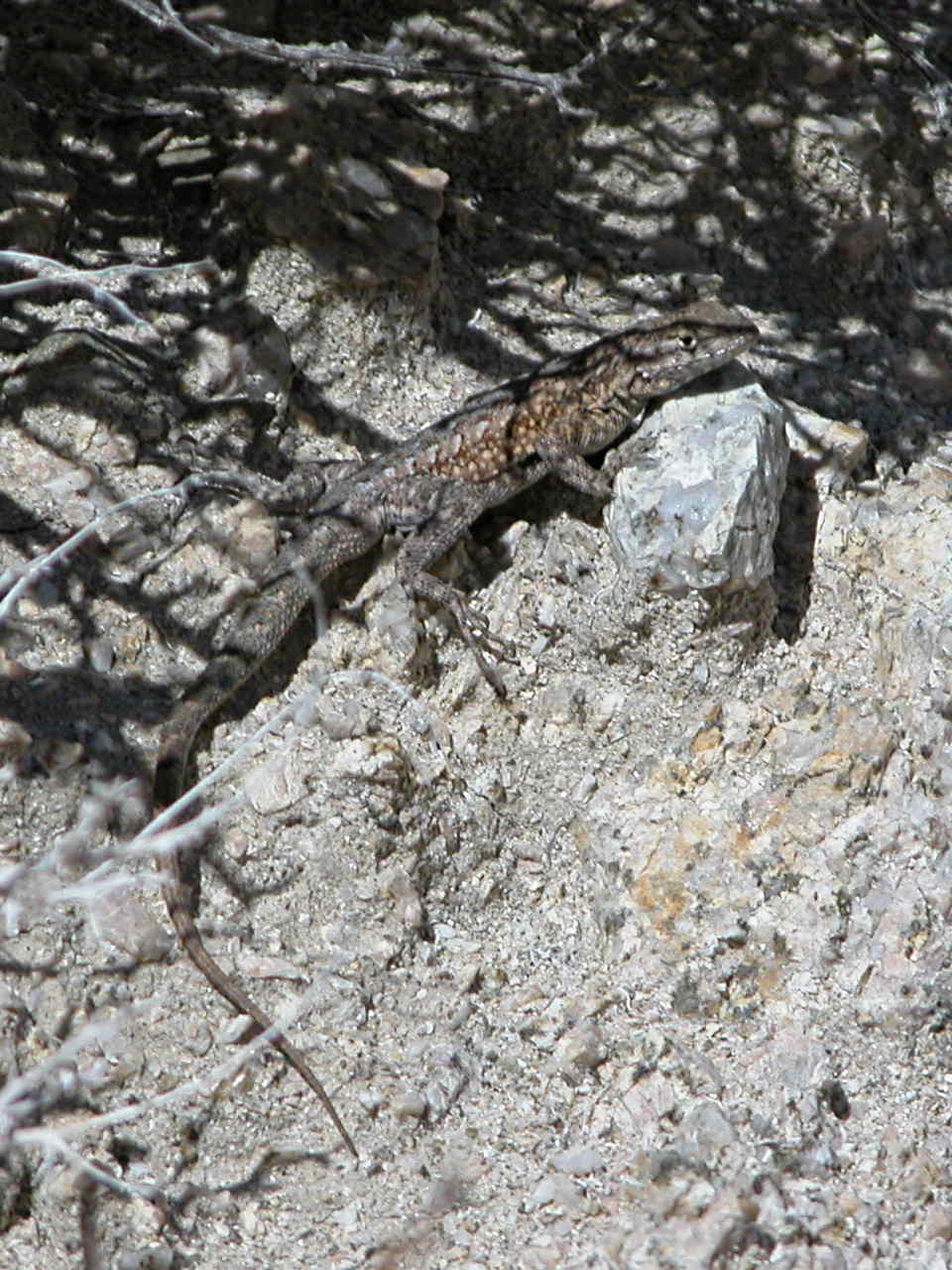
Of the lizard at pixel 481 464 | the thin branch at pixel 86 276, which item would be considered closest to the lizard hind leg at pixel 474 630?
the lizard at pixel 481 464

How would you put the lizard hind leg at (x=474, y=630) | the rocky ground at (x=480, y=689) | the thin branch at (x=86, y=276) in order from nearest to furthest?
the rocky ground at (x=480, y=689) → the thin branch at (x=86, y=276) → the lizard hind leg at (x=474, y=630)

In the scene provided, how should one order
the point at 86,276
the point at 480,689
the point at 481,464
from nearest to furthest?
the point at 86,276 → the point at 480,689 → the point at 481,464

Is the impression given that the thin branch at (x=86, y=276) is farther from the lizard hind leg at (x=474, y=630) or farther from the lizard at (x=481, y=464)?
the lizard hind leg at (x=474, y=630)

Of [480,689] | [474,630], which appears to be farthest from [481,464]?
[480,689]

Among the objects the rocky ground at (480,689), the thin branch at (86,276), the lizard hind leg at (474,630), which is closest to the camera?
the rocky ground at (480,689)

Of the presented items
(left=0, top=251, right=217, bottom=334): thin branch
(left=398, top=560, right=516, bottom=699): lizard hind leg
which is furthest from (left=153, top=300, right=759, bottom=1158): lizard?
(left=0, top=251, right=217, bottom=334): thin branch

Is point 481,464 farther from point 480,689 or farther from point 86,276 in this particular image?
point 86,276

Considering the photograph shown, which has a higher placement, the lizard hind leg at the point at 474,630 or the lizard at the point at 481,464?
the lizard at the point at 481,464
